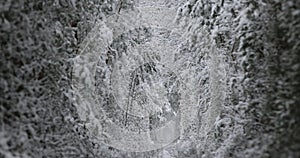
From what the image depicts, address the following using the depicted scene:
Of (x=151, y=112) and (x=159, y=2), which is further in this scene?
(x=159, y=2)

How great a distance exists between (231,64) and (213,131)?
101 centimetres

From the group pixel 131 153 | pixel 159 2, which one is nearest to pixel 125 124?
pixel 131 153

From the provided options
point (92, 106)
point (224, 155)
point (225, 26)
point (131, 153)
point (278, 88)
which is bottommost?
point (131, 153)

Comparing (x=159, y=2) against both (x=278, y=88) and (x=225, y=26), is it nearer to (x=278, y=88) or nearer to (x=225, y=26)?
(x=225, y=26)

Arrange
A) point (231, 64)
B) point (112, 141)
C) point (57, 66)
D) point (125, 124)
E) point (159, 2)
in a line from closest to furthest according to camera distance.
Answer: point (57, 66), point (231, 64), point (112, 141), point (125, 124), point (159, 2)

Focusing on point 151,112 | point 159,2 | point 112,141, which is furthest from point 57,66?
point 159,2

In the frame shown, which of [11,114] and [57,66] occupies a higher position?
[57,66]

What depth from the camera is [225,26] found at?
6059 mm

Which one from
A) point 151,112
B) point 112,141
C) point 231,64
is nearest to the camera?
point 231,64

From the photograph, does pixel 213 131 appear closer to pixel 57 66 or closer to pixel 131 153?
pixel 131 153

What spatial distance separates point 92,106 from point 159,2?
3.83 meters

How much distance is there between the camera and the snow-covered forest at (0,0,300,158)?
13.4 ft

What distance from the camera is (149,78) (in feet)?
26.9

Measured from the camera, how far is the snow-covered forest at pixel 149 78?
410 cm
